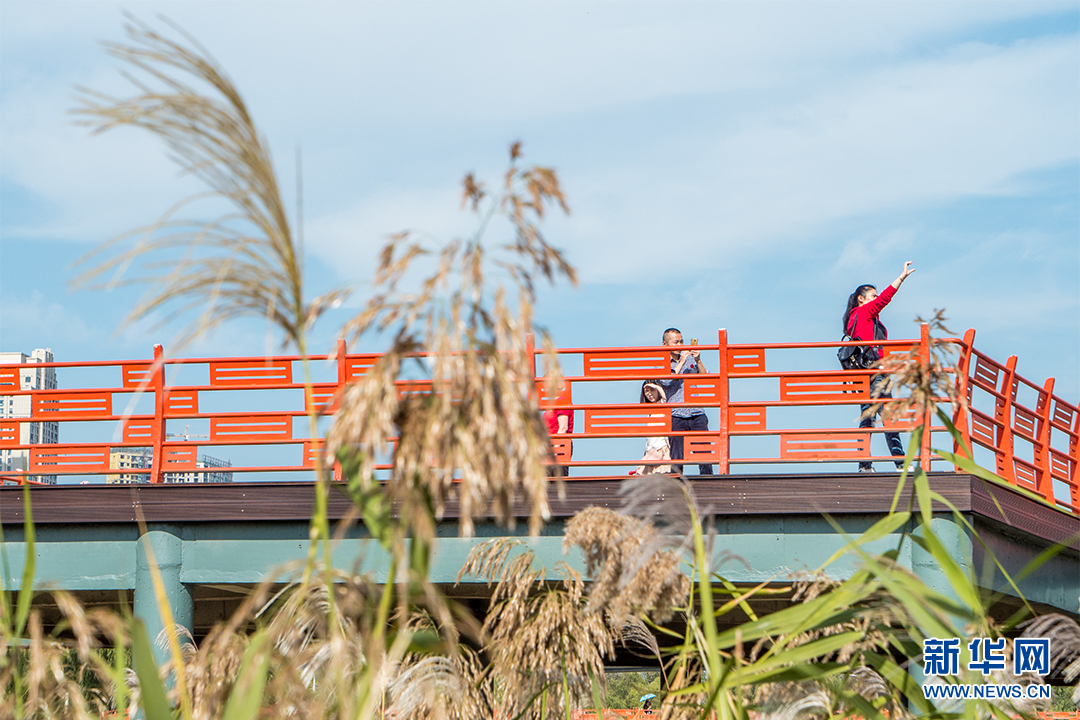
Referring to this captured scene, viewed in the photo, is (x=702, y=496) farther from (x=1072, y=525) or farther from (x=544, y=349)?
(x=544, y=349)

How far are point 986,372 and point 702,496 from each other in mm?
2799

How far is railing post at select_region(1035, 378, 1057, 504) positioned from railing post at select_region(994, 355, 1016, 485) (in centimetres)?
63

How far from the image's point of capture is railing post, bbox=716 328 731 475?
26.7 ft

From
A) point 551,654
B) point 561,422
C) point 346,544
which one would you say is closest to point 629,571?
point 551,654

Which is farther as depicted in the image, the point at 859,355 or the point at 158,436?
the point at 859,355

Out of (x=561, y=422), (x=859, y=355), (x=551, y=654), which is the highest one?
(x=859, y=355)

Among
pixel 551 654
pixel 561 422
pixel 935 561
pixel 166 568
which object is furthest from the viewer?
pixel 561 422

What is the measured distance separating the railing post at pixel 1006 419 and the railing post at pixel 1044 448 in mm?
632

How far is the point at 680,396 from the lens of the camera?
10.3 metres

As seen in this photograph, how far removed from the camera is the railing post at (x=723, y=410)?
812 centimetres

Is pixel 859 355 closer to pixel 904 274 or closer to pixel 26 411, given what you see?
pixel 904 274

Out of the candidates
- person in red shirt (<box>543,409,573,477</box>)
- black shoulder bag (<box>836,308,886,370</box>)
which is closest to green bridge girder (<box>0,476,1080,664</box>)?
person in red shirt (<box>543,409,573,477</box>)

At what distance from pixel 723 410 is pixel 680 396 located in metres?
2.05

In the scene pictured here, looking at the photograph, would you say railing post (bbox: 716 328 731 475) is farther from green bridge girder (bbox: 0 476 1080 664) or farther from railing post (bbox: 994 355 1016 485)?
railing post (bbox: 994 355 1016 485)
